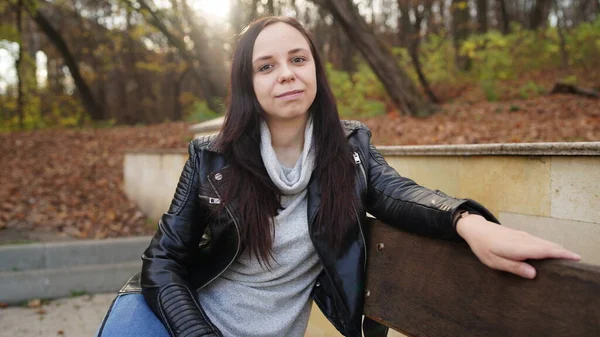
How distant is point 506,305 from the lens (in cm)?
150

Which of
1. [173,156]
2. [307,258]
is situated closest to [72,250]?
[173,156]

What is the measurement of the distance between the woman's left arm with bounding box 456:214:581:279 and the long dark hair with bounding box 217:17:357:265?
57 centimetres

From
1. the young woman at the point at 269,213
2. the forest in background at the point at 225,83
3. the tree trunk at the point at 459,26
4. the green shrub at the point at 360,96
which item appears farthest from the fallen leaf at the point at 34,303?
the tree trunk at the point at 459,26

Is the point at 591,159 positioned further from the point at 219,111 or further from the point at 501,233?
the point at 219,111

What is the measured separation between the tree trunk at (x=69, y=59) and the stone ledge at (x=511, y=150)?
567 inches

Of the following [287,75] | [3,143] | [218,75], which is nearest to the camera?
[287,75]

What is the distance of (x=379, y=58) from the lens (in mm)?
7969

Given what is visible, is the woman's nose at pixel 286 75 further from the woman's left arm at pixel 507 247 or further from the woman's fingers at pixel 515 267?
the woman's fingers at pixel 515 267

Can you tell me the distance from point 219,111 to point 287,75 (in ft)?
36.9

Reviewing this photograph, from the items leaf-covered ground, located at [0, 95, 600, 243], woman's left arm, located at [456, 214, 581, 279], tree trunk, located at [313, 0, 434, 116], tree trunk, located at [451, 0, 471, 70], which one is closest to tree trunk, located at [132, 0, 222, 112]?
leaf-covered ground, located at [0, 95, 600, 243]

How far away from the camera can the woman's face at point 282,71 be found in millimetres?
2092

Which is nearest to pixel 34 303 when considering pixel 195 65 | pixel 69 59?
pixel 195 65

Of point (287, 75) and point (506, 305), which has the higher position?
point (287, 75)

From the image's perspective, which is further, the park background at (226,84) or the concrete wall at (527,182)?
the park background at (226,84)
